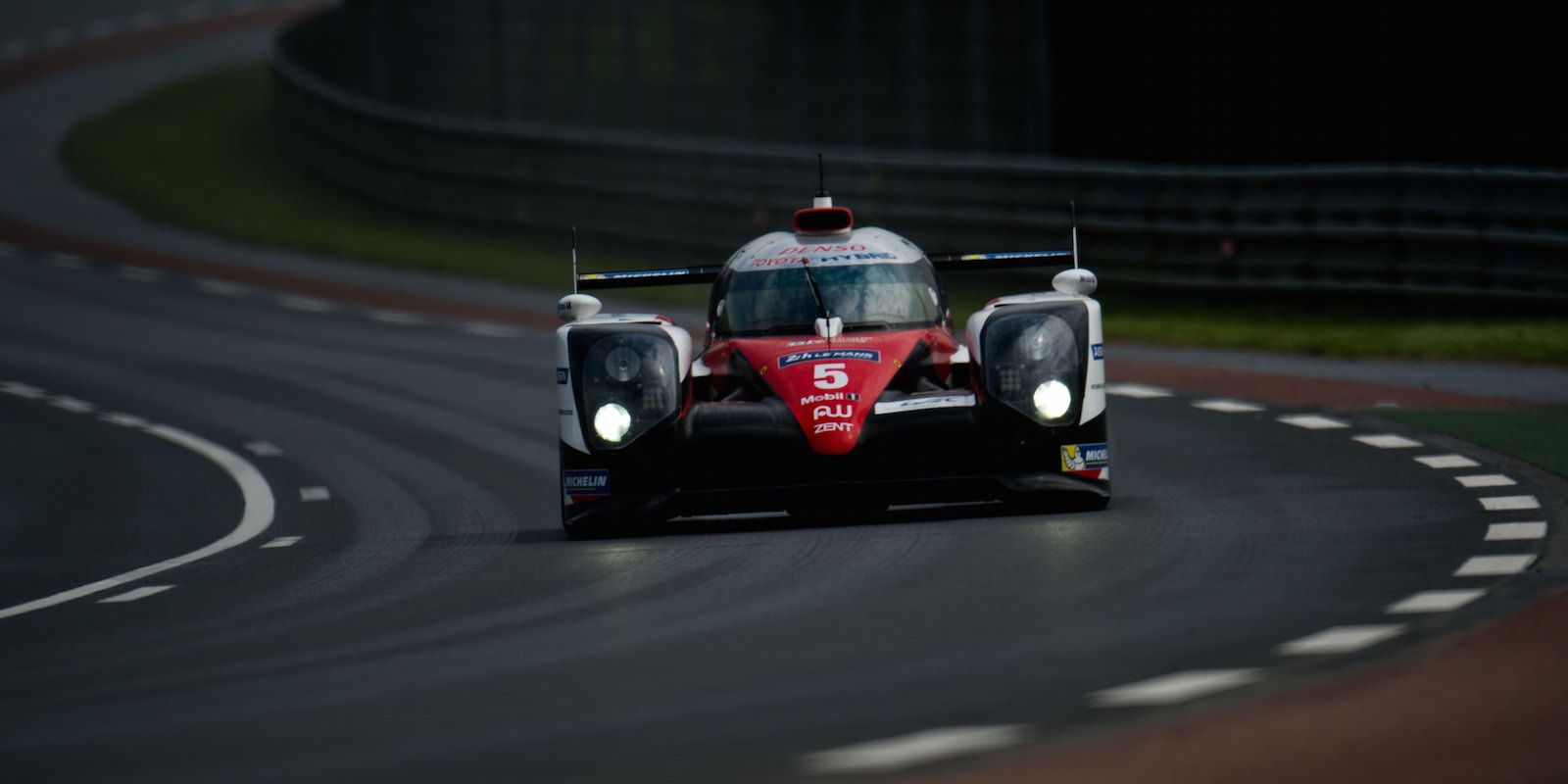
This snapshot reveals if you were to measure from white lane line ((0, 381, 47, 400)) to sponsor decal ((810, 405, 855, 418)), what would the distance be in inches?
473

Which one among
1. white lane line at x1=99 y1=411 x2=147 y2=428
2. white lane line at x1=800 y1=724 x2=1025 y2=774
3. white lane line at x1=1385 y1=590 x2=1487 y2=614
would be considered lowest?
white lane line at x1=99 y1=411 x2=147 y2=428

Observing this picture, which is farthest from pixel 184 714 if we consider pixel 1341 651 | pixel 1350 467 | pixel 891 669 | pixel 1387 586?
pixel 1350 467

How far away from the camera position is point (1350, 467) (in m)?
13.9

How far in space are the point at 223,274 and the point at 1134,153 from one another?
37.6ft

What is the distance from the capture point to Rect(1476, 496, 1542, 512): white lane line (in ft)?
38.8

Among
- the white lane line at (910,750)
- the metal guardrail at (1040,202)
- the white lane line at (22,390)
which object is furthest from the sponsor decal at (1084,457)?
the white lane line at (22,390)

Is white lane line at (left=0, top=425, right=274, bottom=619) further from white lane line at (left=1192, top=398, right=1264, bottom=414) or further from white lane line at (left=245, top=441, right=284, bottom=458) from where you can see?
white lane line at (left=1192, top=398, right=1264, bottom=414)

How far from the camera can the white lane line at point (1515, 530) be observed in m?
10.8

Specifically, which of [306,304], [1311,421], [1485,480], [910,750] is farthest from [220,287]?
[910,750]

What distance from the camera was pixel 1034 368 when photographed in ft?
40.2

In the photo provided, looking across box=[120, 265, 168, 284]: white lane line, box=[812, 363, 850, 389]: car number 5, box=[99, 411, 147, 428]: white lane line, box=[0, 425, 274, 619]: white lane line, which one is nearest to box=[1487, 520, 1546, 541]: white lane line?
box=[812, 363, 850, 389]: car number 5

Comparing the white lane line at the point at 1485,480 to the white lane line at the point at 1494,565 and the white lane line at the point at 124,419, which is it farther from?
the white lane line at the point at 124,419

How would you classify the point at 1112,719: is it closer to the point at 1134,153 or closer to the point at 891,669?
the point at 891,669

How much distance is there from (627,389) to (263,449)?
660 centimetres
